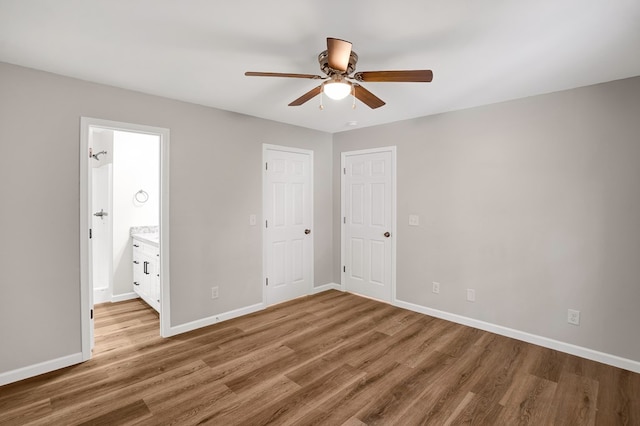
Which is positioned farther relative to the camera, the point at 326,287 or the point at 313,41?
the point at 326,287

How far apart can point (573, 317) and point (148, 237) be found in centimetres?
499

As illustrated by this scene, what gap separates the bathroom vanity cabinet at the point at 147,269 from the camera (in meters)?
3.75

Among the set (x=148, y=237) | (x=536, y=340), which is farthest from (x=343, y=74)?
(x=148, y=237)

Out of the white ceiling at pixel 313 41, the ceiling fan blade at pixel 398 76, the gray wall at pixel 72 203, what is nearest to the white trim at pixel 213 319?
the gray wall at pixel 72 203

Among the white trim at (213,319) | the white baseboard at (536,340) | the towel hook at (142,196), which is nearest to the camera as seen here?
the white baseboard at (536,340)

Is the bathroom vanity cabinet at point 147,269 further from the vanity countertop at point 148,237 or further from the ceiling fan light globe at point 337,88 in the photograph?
the ceiling fan light globe at point 337,88

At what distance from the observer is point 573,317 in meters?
2.90

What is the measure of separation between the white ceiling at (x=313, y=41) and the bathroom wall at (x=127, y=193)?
187cm

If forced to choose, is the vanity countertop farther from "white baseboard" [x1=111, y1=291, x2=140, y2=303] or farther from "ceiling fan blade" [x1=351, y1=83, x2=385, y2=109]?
"ceiling fan blade" [x1=351, y1=83, x2=385, y2=109]

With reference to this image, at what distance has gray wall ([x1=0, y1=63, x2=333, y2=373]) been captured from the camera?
2426 millimetres

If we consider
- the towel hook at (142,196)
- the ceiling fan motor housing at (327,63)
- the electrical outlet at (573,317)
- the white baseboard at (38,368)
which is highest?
the ceiling fan motor housing at (327,63)

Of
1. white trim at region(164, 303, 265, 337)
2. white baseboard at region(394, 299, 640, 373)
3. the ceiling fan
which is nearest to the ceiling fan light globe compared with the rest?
the ceiling fan

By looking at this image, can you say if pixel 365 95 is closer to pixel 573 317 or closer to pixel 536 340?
pixel 573 317

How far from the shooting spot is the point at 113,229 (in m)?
4.37
